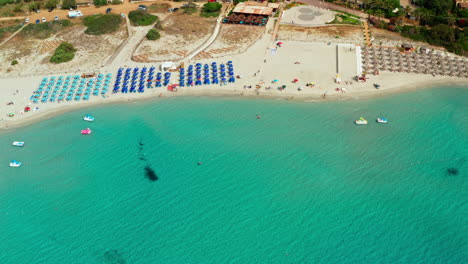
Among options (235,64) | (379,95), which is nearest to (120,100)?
(235,64)

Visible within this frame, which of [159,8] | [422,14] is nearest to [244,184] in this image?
[422,14]

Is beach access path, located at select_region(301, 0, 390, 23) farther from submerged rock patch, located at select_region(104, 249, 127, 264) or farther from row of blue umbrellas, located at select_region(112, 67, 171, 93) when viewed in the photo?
submerged rock patch, located at select_region(104, 249, 127, 264)

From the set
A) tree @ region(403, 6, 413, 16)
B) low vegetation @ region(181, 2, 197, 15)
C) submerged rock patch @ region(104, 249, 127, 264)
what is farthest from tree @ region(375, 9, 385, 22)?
submerged rock patch @ region(104, 249, 127, 264)

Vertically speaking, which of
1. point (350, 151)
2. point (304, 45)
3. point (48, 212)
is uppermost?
point (304, 45)

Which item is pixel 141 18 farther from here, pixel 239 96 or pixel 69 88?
pixel 239 96

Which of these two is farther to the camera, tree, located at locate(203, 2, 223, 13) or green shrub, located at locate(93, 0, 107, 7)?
green shrub, located at locate(93, 0, 107, 7)

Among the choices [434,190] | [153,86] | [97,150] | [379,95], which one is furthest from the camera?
[153,86]

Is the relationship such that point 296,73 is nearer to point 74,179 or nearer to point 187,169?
point 187,169
